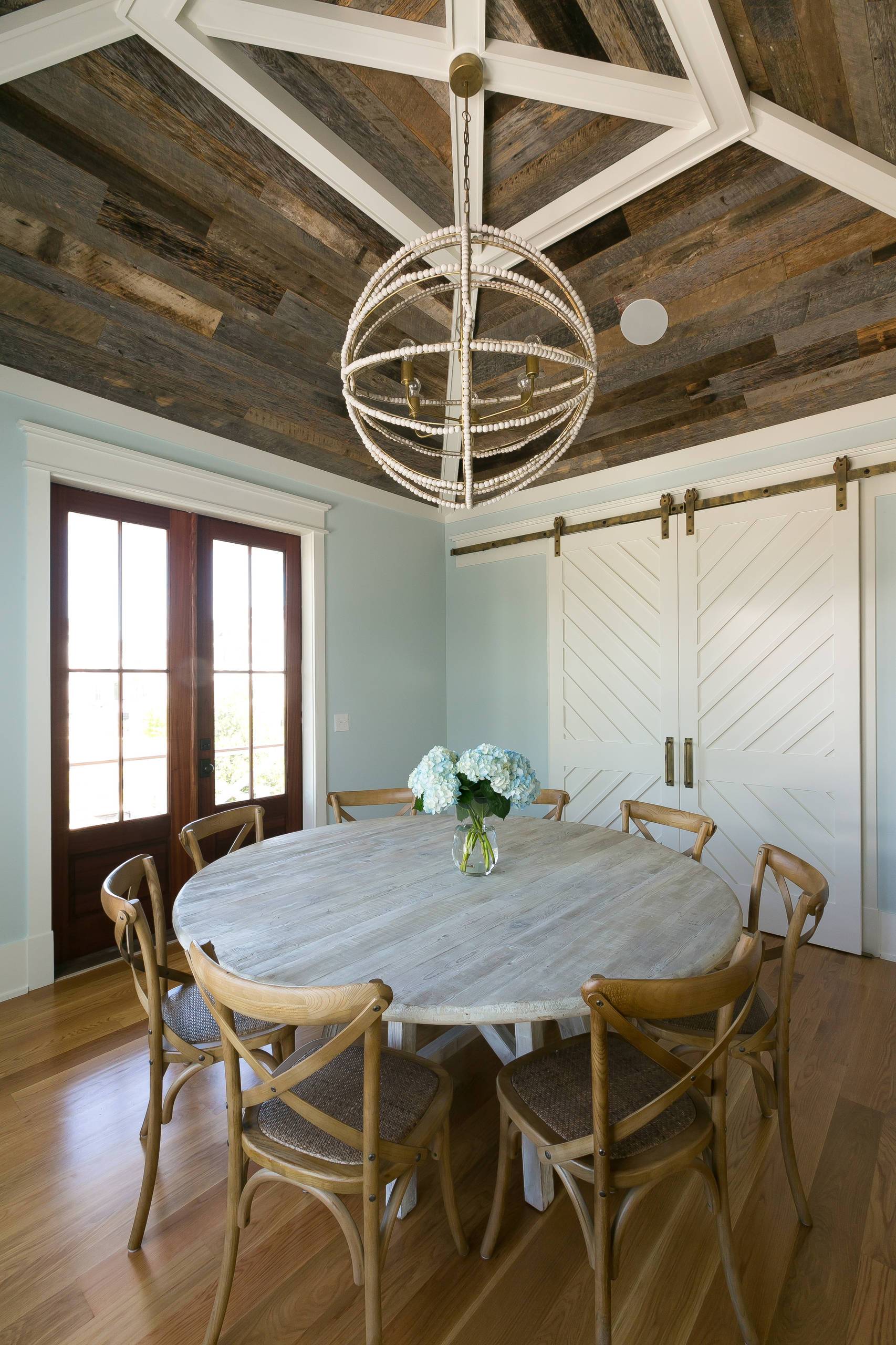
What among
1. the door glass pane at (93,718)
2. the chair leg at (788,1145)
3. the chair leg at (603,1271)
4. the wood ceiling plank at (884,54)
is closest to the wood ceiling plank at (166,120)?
the wood ceiling plank at (884,54)

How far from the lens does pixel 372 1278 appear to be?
3.53 ft

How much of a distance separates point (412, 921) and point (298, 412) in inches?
112

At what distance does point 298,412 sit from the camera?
3363 millimetres

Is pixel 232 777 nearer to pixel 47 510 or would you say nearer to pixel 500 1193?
pixel 47 510

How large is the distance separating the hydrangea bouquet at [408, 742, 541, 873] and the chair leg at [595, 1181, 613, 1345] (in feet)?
2.81

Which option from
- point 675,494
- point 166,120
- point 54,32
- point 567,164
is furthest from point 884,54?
point 54,32

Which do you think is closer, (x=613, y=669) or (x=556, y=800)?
(x=556, y=800)

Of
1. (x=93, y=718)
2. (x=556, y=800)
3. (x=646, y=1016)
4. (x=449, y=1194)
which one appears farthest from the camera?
(x=93, y=718)

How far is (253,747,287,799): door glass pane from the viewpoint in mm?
3562

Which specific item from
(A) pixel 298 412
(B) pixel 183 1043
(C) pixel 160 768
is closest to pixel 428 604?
(A) pixel 298 412

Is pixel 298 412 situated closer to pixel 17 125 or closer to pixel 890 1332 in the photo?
pixel 17 125

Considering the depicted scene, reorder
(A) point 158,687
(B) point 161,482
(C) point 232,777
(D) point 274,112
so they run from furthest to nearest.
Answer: (C) point 232,777
(A) point 158,687
(B) point 161,482
(D) point 274,112

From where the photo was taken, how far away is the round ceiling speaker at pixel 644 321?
2.82 meters

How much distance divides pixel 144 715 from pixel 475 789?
6.76ft
